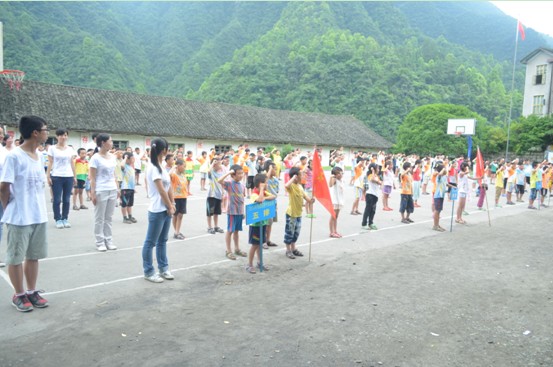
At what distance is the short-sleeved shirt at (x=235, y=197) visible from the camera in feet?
24.3

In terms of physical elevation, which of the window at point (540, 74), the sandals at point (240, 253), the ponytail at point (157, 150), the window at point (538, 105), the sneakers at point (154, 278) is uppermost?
the window at point (540, 74)

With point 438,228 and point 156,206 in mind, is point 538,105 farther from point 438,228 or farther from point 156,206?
point 156,206

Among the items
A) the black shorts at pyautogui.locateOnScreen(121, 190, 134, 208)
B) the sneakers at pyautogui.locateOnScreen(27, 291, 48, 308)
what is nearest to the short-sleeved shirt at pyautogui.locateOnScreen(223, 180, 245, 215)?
the sneakers at pyautogui.locateOnScreen(27, 291, 48, 308)

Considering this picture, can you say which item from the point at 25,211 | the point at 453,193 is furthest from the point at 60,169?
the point at 453,193

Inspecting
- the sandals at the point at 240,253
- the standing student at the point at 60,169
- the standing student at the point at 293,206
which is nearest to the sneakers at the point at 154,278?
the sandals at the point at 240,253

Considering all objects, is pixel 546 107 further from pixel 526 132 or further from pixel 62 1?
pixel 62 1

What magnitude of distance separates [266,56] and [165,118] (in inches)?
1885

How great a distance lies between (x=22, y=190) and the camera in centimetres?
503

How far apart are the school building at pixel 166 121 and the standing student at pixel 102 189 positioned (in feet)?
73.6

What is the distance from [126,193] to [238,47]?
9271 centimetres

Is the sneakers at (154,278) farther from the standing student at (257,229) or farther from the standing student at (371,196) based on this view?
the standing student at (371,196)

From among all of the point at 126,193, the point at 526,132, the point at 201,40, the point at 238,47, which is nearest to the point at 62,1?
the point at 201,40

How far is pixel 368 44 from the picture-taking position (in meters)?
83.9

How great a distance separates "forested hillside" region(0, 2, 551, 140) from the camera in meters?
64.8
